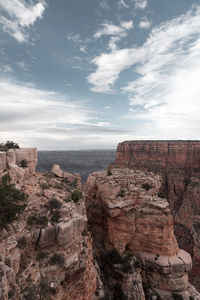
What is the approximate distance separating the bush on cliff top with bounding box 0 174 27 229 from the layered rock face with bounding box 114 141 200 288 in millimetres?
29267

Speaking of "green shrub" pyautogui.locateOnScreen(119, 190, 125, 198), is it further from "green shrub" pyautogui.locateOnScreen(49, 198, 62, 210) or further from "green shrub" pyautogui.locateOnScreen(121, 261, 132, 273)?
"green shrub" pyautogui.locateOnScreen(49, 198, 62, 210)

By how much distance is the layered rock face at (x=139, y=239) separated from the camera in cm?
1541

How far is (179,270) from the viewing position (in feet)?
50.7

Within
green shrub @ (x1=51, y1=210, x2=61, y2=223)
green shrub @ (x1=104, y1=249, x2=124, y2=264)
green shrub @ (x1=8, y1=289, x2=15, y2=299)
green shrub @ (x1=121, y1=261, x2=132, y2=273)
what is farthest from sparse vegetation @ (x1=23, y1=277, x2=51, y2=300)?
green shrub @ (x1=104, y1=249, x2=124, y2=264)

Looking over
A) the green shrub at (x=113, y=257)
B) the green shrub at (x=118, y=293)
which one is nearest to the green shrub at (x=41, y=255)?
the green shrub at (x=113, y=257)

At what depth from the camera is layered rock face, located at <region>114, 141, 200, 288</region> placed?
36156 millimetres

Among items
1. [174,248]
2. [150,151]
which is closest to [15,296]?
[174,248]

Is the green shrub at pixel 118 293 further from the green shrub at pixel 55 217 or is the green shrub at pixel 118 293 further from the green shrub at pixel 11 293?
the green shrub at pixel 11 293

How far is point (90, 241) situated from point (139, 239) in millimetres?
6167

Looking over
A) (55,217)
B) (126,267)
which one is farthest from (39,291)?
(126,267)

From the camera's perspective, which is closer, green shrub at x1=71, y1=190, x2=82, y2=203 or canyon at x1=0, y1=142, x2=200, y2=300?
canyon at x1=0, y1=142, x2=200, y2=300

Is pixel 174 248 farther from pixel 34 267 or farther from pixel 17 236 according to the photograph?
pixel 17 236

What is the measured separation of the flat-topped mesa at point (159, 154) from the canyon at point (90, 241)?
41.3m

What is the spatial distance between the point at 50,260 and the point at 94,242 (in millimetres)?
10053
